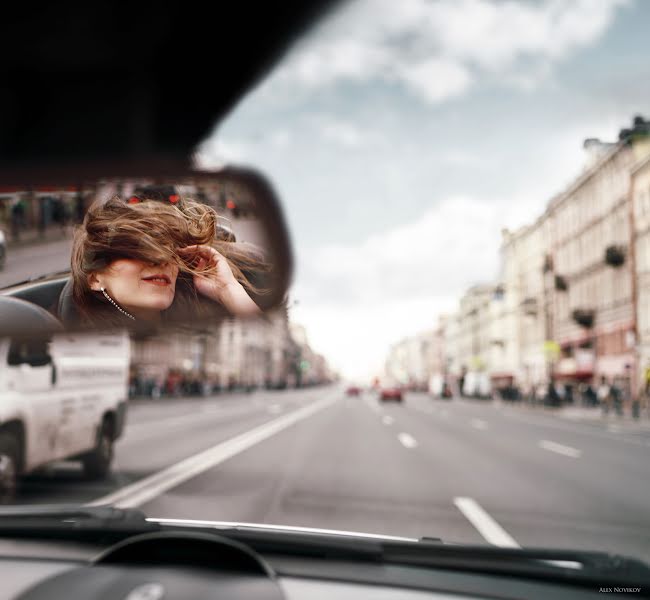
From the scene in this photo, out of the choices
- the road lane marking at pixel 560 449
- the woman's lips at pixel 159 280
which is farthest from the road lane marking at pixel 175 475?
the road lane marking at pixel 560 449

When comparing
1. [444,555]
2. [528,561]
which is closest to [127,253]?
[444,555]

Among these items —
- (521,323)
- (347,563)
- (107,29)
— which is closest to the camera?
(347,563)

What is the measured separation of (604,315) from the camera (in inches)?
2089

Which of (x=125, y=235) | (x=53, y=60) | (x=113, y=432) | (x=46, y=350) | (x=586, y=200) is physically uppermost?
(x=586, y=200)

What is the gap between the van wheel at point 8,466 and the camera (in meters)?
6.92

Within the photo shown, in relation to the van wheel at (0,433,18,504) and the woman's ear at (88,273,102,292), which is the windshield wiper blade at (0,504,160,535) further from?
the van wheel at (0,433,18,504)

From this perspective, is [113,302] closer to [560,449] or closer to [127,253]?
[127,253]

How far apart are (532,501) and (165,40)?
6726mm

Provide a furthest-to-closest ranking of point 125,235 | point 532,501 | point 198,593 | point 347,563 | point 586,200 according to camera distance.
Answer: point 586,200 < point 532,501 < point 347,563 < point 198,593 < point 125,235

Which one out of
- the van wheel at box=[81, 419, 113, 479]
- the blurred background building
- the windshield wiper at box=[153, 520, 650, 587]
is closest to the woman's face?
the windshield wiper at box=[153, 520, 650, 587]

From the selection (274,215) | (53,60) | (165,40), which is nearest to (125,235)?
(274,215)

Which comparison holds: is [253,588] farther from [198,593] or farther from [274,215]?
[274,215]

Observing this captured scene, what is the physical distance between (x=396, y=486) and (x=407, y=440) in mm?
8987

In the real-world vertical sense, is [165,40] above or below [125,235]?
above
